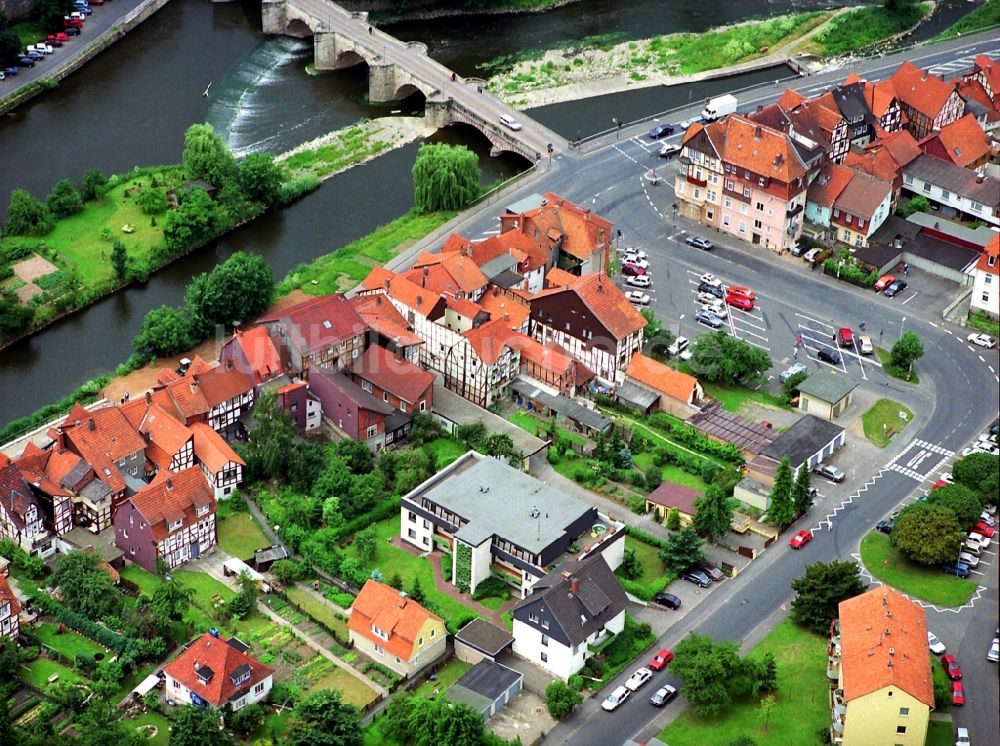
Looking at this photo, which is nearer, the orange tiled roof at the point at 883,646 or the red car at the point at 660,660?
the orange tiled roof at the point at 883,646

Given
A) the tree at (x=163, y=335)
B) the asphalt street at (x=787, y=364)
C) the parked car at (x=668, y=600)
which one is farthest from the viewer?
the tree at (x=163, y=335)

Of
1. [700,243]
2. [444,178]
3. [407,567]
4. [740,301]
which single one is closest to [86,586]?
[407,567]

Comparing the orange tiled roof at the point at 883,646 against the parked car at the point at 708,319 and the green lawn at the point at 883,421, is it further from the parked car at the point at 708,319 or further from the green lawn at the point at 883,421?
the parked car at the point at 708,319

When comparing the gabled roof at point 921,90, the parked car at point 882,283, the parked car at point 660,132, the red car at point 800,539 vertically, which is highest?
the gabled roof at point 921,90

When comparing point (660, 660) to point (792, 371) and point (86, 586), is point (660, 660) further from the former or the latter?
point (86, 586)

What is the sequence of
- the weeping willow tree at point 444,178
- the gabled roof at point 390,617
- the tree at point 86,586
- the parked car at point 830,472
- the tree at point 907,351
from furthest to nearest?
the weeping willow tree at point 444,178
the tree at point 907,351
the parked car at point 830,472
the tree at point 86,586
the gabled roof at point 390,617

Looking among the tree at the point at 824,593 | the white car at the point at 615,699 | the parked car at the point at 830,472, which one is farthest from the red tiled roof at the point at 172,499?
the parked car at the point at 830,472
